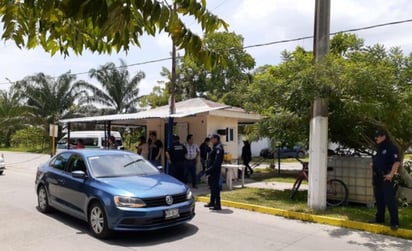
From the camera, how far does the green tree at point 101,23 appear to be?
6.37ft

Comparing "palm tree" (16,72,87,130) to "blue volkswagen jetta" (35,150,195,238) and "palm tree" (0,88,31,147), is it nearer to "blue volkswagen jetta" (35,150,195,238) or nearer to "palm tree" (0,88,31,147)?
"palm tree" (0,88,31,147)

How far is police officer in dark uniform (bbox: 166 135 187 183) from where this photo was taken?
13711 millimetres

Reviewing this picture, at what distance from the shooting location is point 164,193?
276 inches

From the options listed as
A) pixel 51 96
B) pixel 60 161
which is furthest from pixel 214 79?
pixel 60 161

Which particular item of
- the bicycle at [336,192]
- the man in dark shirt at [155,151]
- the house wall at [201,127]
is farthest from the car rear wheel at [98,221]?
the house wall at [201,127]

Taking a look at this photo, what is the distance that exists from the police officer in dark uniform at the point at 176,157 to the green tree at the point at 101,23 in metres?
10.6

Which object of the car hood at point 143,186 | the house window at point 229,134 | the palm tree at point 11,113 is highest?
the palm tree at point 11,113

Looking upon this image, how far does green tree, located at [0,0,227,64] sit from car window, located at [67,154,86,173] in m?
5.21

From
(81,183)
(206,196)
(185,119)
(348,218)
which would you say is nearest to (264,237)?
(348,218)

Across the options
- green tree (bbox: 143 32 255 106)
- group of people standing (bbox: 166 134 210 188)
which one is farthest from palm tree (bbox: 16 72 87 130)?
group of people standing (bbox: 166 134 210 188)

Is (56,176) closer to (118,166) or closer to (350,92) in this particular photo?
(118,166)

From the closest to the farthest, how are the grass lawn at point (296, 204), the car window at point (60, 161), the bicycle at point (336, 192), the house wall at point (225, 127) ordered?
the car window at point (60, 161) → the grass lawn at point (296, 204) → the bicycle at point (336, 192) → the house wall at point (225, 127)

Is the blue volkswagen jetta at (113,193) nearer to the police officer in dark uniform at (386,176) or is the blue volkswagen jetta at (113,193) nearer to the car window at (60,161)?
the car window at (60,161)

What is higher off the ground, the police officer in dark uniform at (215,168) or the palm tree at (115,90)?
the palm tree at (115,90)
